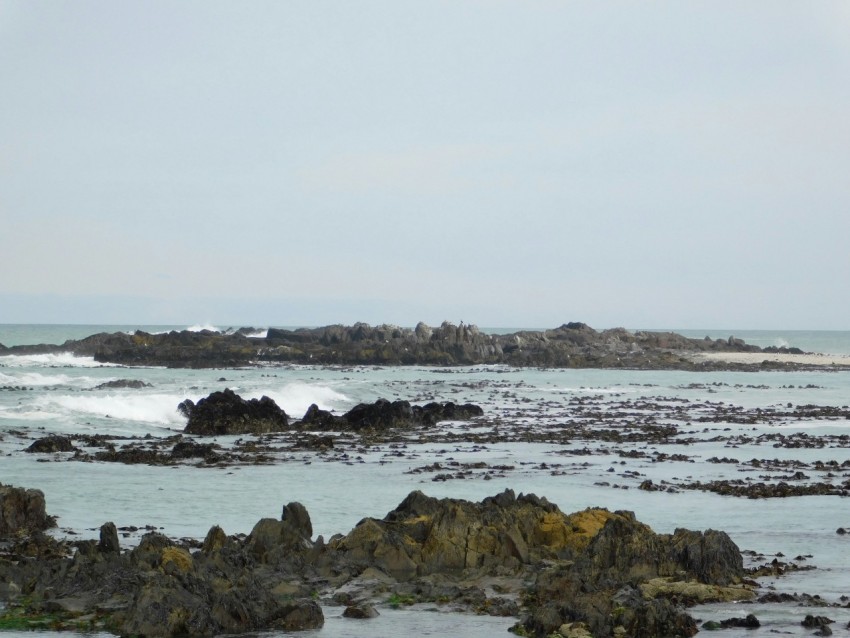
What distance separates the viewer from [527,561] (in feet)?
44.9

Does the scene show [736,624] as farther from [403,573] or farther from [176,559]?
[176,559]

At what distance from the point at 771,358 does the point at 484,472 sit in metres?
71.7

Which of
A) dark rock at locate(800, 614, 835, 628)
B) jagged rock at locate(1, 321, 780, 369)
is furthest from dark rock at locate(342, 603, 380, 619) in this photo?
jagged rock at locate(1, 321, 780, 369)

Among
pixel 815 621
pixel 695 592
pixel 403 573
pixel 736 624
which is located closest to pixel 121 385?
pixel 403 573

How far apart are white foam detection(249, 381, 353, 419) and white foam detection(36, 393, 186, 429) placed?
15.7 ft

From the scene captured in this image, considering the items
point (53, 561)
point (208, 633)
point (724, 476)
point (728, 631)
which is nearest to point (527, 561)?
point (728, 631)

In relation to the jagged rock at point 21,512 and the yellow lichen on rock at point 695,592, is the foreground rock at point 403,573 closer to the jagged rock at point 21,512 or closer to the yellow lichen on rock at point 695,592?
the yellow lichen on rock at point 695,592

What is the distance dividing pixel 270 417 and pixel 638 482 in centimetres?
1584

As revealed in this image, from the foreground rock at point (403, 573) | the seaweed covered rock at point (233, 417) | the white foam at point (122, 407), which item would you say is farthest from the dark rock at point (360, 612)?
the white foam at point (122, 407)

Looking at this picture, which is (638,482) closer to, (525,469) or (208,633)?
(525,469)

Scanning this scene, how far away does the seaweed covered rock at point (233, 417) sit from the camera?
3369 cm

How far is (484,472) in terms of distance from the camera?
23.9m

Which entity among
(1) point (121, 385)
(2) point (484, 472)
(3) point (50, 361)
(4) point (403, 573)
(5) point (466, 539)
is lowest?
(4) point (403, 573)

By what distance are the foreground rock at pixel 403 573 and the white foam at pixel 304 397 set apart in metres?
29.7
